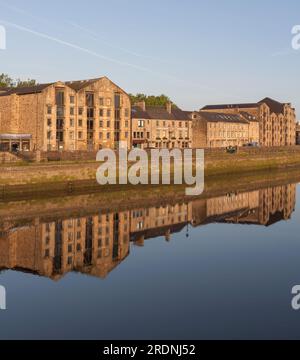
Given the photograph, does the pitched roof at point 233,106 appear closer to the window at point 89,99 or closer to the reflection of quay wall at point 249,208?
the window at point 89,99

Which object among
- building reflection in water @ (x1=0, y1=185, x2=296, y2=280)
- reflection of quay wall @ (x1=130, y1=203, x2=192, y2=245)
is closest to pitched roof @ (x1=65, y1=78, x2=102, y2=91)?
building reflection in water @ (x1=0, y1=185, x2=296, y2=280)

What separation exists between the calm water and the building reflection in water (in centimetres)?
8

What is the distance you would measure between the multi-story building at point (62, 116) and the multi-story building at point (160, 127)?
10.1 meters

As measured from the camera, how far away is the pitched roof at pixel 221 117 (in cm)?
11897

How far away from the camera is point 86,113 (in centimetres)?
8662

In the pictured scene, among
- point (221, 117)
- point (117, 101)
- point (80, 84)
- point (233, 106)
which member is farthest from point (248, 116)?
point (80, 84)

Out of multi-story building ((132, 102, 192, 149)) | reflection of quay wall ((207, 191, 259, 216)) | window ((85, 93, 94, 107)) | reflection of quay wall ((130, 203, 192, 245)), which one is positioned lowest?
reflection of quay wall ((130, 203, 192, 245))

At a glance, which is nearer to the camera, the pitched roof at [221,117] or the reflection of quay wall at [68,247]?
the reflection of quay wall at [68,247]

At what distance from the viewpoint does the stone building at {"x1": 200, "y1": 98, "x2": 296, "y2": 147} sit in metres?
140

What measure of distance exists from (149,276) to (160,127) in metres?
81.4

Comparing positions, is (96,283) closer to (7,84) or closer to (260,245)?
(260,245)

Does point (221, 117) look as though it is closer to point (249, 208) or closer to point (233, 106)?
point (233, 106)

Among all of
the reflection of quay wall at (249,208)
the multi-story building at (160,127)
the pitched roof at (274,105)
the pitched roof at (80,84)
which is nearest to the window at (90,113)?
the pitched roof at (80,84)

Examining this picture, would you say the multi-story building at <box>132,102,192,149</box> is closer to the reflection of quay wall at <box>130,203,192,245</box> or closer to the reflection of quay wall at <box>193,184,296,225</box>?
the reflection of quay wall at <box>193,184,296,225</box>
